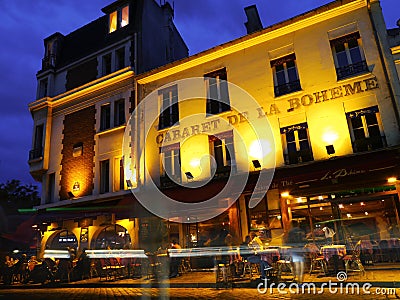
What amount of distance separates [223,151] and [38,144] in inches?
382

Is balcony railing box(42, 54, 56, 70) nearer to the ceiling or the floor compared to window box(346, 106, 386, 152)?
nearer to the ceiling

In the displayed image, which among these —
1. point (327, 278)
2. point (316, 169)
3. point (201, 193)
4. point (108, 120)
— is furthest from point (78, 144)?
point (327, 278)

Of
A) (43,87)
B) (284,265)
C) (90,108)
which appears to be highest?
(43,87)

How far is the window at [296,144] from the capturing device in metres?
9.91

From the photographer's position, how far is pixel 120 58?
14844mm

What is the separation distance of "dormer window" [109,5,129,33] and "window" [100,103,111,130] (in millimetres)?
4089

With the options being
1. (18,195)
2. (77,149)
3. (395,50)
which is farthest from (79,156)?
(18,195)

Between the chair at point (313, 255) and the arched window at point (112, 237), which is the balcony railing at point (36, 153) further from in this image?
the chair at point (313, 255)

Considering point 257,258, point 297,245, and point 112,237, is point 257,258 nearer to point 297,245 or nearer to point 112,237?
point 297,245

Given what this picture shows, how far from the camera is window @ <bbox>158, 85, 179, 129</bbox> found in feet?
41.5

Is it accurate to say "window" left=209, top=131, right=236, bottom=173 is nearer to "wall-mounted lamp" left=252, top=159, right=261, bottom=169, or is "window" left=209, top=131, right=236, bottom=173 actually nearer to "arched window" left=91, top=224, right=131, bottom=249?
"wall-mounted lamp" left=252, top=159, right=261, bottom=169

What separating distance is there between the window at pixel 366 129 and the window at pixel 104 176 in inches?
368

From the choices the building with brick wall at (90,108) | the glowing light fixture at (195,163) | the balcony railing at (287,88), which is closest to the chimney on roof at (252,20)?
the balcony railing at (287,88)

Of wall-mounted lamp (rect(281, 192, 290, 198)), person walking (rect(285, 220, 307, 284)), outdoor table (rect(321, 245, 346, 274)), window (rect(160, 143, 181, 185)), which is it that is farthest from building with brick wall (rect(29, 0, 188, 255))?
outdoor table (rect(321, 245, 346, 274))
